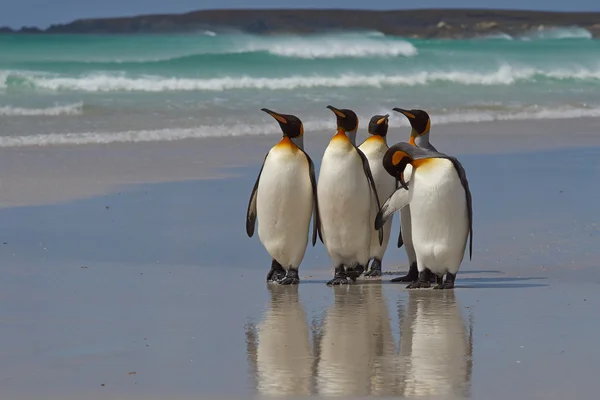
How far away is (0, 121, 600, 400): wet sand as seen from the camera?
4289 mm

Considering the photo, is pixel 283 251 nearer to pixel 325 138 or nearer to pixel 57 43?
pixel 325 138

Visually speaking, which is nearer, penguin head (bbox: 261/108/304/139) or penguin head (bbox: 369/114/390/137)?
penguin head (bbox: 261/108/304/139)

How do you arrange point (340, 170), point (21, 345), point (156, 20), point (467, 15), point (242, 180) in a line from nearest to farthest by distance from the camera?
point (21, 345), point (340, 170), point (242, 180), point (156, 20), point (467, 15)

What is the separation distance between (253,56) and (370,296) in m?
29.7

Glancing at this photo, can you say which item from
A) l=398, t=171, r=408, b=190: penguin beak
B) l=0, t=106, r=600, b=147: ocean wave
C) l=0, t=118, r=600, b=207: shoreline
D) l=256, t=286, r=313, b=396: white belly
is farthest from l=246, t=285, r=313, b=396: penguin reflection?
l=0, t=106, r=600, b=147: ocean wave

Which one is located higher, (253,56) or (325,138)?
(253,56)

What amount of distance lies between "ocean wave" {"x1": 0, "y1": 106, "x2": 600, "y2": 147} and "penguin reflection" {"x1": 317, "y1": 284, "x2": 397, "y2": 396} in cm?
835

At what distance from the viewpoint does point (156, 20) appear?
205ft

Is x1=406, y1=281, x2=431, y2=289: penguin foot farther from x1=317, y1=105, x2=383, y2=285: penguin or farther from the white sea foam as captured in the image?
the white sea foam

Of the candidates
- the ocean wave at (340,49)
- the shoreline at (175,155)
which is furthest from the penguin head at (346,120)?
the ocean wave at (340,49)

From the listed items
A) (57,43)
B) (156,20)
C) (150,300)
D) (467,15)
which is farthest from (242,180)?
(467,15)

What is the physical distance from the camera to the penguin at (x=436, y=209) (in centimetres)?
612

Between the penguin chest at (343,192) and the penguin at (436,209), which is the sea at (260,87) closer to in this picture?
the penguin chest at (343,192)

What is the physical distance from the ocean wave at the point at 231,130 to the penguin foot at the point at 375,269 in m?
7.43
